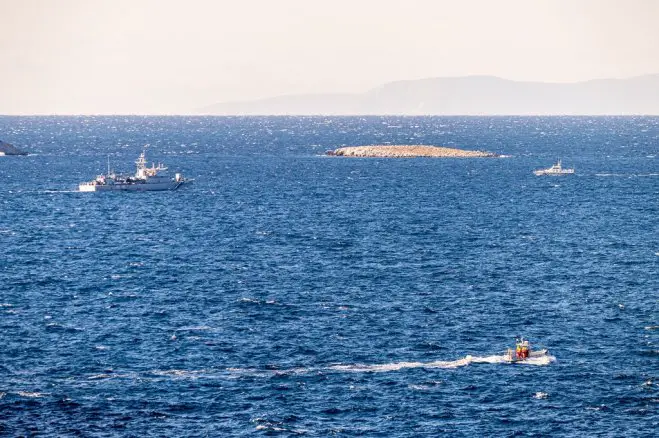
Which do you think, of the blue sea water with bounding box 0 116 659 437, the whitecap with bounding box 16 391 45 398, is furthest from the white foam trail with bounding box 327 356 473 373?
the whitecap with bounding box 16 391 45 398

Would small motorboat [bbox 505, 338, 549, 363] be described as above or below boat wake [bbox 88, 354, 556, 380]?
above

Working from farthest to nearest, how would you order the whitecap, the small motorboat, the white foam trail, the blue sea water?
the small motorboat < the white foam trail < the whitecap < the blue sea water

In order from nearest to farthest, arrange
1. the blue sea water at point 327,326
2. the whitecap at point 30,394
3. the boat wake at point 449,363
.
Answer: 1. the blue sea water at point 327,326
2. the whitecap at point 30,394
3. the boat wake at point 449,363

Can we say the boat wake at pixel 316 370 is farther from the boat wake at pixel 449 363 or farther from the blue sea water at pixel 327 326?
the blue sea water at pixel 327 326

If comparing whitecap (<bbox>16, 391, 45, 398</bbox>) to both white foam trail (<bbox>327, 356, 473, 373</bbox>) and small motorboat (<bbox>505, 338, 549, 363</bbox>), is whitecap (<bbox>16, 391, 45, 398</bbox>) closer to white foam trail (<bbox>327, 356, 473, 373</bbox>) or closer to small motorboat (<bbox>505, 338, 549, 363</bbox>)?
white foam trail (<bbox>327, 356, 473, 373</bbox>)

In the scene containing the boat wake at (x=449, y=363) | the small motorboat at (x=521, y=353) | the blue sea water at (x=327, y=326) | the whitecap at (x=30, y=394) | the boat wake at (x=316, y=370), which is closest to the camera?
the blue sea water at (x=327, y=326)

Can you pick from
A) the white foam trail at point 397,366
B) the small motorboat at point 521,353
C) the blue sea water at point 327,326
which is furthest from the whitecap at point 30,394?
the small motorboat at point 521,353

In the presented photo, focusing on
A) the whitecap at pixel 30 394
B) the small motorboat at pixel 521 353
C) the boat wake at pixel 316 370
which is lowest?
the whitecap at pixel 30 394

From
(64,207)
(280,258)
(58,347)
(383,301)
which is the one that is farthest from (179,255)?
(64,207)

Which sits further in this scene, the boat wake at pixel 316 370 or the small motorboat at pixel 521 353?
the small motorboat at pixel 521 353

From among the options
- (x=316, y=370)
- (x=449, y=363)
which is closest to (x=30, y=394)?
(x=316, y=370)

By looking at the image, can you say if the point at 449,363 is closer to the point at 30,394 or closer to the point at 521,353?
the point at 521,353

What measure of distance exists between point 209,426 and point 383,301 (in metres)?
37.2

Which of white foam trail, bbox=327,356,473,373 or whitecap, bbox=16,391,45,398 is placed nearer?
whitecap, bbox=16,391,45,398
